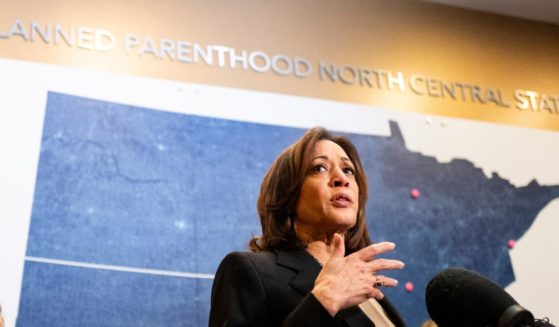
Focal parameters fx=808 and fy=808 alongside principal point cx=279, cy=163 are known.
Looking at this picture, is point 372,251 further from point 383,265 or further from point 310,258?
point 310,258

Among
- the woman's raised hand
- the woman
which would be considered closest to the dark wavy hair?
the woman

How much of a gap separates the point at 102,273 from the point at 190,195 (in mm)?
572

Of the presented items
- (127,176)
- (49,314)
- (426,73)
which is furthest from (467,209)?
(49,314)

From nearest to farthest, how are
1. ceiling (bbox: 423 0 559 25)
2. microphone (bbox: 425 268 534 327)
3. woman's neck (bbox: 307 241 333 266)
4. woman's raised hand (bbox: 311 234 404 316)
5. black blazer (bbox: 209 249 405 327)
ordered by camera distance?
1. microphone (bbox: 425 268 534 327)
2. woman's raised hand (bbox: 311 234 404 316)
3. black blazer (bbox: 209 249 405 327)
4. woman's neck (bbox: 307 241 333 266)
5. ceiling (bbox: 423 0 559 25)

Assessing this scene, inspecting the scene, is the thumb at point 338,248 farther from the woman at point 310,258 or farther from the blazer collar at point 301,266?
the blazer collar at point 301,266

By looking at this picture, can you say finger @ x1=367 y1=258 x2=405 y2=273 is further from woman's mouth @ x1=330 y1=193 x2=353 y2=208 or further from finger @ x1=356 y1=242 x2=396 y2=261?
woman's mouth @ x1=330 y1=193 x2=353 y2=208

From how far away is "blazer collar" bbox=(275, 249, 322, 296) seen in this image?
6.78 feet

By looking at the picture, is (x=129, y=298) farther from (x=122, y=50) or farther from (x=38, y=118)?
(x=122, y=50)

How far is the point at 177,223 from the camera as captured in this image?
12.6 feet

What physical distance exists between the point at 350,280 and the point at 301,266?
283 millimetres

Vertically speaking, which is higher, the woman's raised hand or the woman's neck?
the woman's neck

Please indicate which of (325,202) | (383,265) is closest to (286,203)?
(325,202)

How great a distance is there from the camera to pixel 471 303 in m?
1.55

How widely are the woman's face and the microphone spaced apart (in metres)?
0.66
